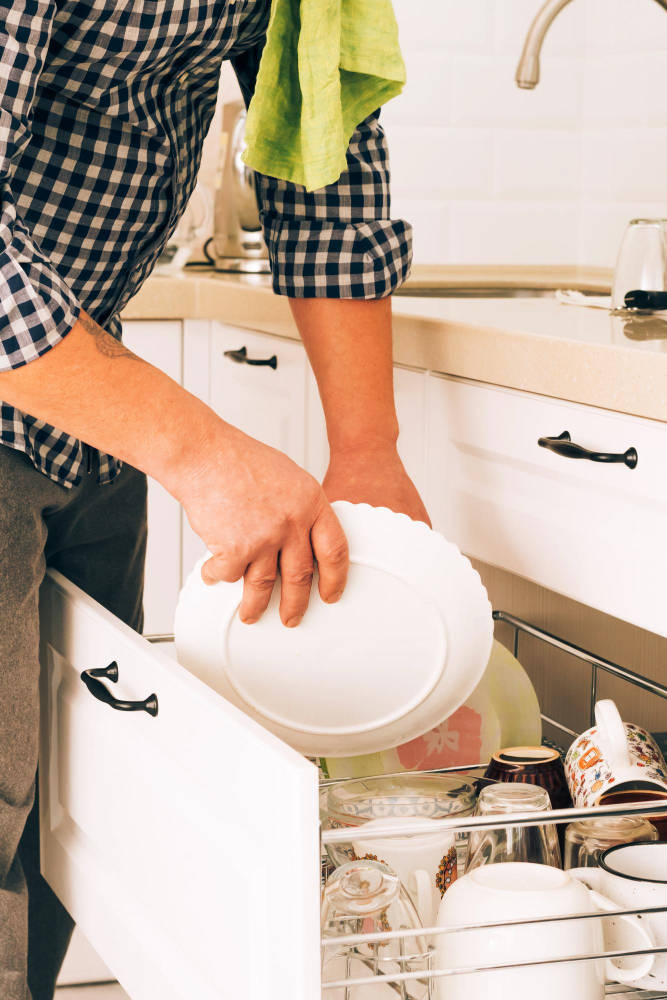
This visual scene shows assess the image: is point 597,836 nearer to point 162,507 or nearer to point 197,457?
point 197,457

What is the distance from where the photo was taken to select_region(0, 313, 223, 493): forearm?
683mm

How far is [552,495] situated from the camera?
0.90 m

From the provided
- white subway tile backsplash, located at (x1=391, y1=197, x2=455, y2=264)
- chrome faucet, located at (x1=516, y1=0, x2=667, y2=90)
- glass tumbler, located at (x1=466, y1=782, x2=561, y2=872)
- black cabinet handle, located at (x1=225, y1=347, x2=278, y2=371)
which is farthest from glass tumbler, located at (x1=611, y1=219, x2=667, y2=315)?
white subway tile backsplash, located at (x1=391, y1=197, x2=455, y2=264)

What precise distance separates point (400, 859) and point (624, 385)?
0.36 m

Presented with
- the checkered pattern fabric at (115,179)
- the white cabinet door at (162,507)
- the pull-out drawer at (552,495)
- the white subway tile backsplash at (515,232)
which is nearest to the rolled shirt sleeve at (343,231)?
the checkered pattern fabric at (115,179)

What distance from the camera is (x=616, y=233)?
6.11 feet

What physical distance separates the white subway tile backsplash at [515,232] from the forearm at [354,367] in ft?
3.42

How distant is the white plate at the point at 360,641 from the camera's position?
73 cm

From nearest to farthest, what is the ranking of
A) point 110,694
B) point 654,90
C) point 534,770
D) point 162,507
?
point 110,694
point 534,770
point 162,507
point 654,90

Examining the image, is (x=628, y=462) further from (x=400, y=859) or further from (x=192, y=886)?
(x=192, y=886)

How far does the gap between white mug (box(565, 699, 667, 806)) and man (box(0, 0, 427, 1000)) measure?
8.7 inches

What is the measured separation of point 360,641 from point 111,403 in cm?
22

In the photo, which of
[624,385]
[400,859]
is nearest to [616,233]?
[624,385]

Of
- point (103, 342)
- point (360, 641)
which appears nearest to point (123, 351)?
point (103, 342)
